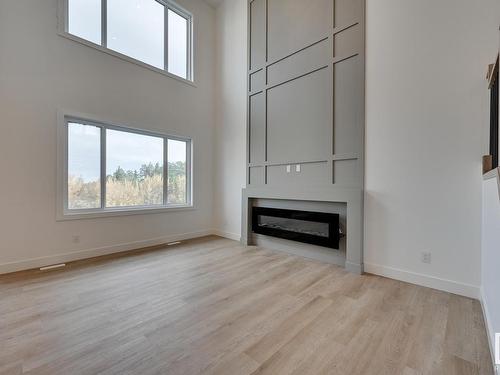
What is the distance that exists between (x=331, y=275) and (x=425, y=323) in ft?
3.60

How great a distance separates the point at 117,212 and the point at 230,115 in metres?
2.84

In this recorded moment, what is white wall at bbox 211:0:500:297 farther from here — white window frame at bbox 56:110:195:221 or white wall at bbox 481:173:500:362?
white window frame at bbox 56:110:195:221

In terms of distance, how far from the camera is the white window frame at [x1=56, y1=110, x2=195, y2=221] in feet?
10.9

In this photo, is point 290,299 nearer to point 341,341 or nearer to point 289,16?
point 341,341

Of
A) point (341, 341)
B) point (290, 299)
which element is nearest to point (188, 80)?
point (290, 299)

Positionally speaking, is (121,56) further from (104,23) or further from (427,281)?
(427,281)

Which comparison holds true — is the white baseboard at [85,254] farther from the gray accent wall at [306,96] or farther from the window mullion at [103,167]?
the gray accent wall at [306,96]

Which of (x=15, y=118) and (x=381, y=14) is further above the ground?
(x=381, y=14)

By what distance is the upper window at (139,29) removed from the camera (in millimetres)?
3637

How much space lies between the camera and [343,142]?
3281 mm

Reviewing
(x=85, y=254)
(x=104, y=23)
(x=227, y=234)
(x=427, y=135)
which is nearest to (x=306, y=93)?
(x=427, y=135)

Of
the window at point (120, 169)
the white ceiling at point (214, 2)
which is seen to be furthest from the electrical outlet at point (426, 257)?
the white ceiling at point (214, 2)

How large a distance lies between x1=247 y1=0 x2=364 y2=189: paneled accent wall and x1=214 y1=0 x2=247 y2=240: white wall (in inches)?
12.2

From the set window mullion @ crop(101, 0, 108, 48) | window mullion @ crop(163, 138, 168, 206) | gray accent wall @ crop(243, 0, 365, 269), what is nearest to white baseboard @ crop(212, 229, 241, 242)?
gray accent wall @ crop(243, 0, 365, 269)
